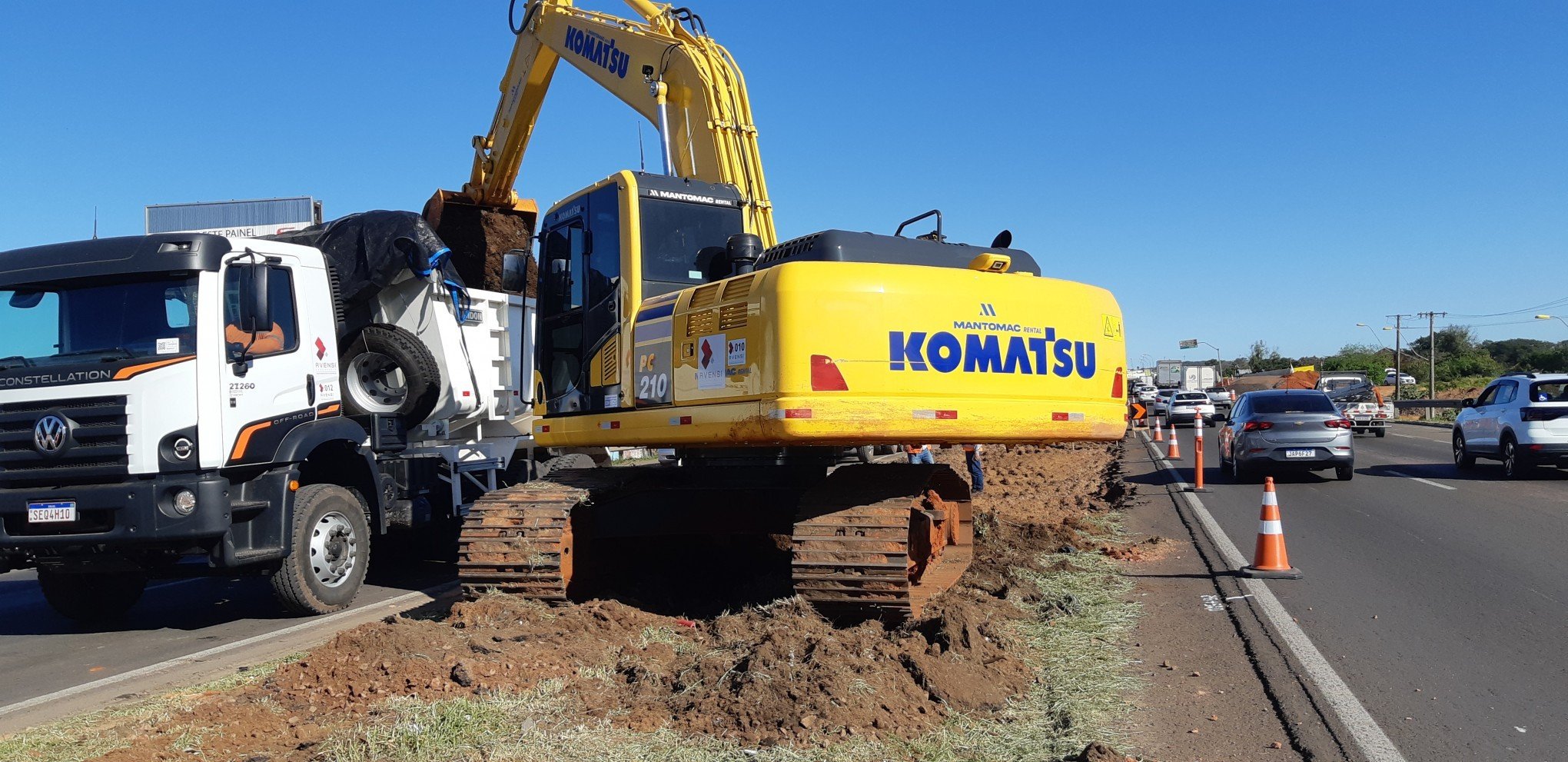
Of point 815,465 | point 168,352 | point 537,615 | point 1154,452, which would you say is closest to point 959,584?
point 815,465

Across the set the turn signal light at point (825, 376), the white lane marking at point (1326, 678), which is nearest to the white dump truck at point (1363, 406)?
the white lane marking at point (1326, 678)

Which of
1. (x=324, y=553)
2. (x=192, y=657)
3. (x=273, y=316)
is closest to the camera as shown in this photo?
(x=192, y=657)

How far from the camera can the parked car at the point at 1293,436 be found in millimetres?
17453

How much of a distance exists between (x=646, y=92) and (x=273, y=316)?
4.53m

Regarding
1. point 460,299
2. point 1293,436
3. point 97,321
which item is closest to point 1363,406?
point 1293,436

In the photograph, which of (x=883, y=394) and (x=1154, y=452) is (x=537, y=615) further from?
(x=1154, y=452)

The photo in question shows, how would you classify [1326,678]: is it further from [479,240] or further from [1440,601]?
[479,240]

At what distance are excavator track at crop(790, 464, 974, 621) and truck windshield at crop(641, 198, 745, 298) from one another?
1706 millimetres

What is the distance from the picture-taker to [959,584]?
8.32m

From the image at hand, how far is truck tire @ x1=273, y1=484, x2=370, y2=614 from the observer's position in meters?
8.27

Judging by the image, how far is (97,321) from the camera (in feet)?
25.7

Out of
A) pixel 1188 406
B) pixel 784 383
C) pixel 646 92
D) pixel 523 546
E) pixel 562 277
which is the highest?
pixel 646 92

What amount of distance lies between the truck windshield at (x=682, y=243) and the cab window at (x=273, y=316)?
2.96 m

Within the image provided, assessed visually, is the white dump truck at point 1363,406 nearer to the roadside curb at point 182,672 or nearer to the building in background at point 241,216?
the building in background at point 241,216
